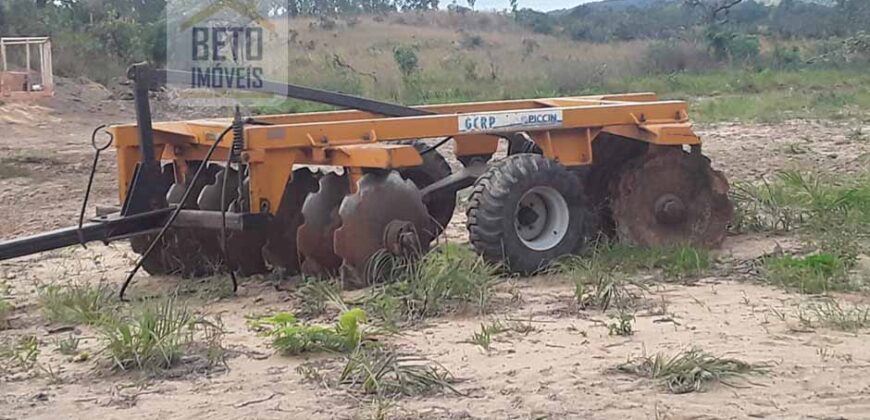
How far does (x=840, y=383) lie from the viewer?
5.65 metres

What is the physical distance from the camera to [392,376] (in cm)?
573

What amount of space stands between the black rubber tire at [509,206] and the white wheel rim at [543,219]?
0.14 feet

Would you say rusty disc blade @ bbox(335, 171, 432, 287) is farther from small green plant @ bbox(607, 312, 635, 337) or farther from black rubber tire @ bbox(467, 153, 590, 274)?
small green plant @ bbox(607, 312, 635, 337)

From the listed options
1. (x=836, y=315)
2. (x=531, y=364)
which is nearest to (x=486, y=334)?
(x=531, y=364)

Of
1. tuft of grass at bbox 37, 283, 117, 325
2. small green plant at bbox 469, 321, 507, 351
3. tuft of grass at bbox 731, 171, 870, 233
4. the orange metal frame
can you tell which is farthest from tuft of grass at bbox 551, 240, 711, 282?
tuft of grass at bbox 37, 283, 117, 325

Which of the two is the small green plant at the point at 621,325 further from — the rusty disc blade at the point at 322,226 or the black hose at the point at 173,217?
the black hose at the point at 173,217

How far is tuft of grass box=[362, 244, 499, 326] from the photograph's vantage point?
7141 millimetres

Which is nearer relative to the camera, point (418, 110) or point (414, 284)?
point (414, 284)

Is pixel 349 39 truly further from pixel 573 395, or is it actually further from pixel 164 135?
pixel 573 395

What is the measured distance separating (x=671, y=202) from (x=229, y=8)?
14130 millimetres

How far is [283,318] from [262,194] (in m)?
1.27

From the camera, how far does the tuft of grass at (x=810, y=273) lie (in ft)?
25.0

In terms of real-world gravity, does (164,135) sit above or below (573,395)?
above

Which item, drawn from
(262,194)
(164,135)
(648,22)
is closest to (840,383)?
(262,194)
